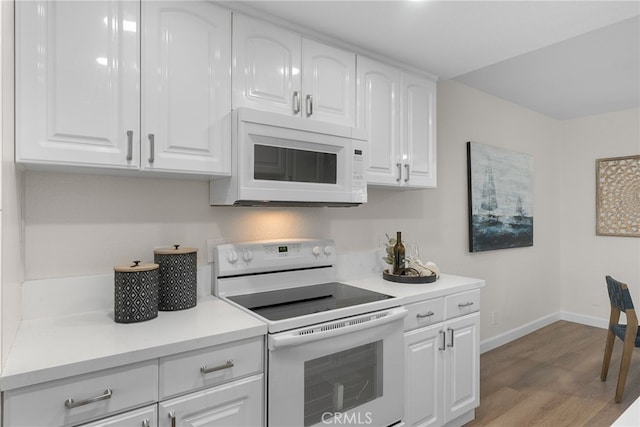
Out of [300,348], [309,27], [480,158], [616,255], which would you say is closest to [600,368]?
[616,255]

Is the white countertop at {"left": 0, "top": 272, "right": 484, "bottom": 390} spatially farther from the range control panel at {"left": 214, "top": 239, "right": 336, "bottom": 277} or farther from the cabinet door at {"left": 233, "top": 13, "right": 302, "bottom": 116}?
the cabinet door at {"left": 233, "top": 13, "right": 302, "bottom": 116}

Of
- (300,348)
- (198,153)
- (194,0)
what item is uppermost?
(194,0)

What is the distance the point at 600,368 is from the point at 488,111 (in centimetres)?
244

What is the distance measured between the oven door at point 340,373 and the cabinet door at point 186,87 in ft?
2.75

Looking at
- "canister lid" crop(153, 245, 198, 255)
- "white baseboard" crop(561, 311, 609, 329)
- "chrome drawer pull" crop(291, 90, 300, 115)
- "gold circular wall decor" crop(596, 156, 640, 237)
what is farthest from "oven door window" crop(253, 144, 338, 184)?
"white baseboard" crop(561, 311, 609, 329)

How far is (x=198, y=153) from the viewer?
165 cm

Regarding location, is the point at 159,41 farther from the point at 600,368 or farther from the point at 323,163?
the point at 600,368

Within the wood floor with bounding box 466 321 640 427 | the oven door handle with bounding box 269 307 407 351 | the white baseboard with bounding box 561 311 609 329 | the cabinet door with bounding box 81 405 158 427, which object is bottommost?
the wood floor with bounding box 466 321 640 427

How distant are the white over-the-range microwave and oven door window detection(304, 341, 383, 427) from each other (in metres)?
0.76

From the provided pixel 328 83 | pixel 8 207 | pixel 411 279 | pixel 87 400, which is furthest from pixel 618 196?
pixel 8 207

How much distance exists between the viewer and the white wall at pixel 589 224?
411 cm

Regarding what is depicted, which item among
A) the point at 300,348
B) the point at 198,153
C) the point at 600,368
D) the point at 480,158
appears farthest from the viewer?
the point at 480,158

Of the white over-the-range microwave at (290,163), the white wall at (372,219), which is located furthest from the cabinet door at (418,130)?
the white over-the-range microwave at (290,163)

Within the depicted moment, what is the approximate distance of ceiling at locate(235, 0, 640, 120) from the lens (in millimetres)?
1804
